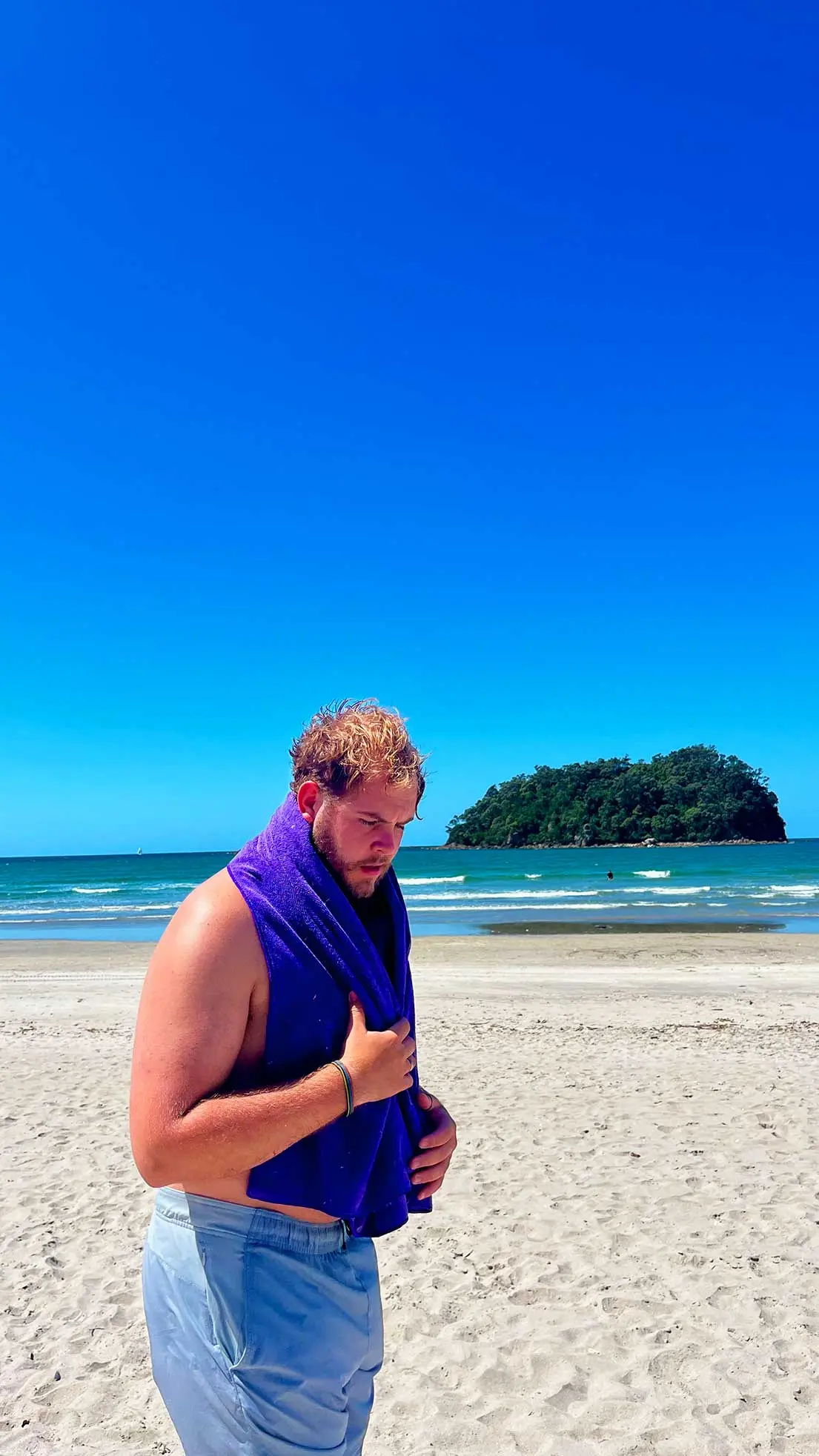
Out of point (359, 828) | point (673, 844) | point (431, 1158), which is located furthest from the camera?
point (673, 844)

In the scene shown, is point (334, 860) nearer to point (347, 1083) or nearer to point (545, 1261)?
point (347, 1083)

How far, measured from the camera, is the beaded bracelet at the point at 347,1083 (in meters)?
1.50

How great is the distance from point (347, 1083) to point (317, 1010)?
13cm

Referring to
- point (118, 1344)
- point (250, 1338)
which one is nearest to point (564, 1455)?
point (118, 1344)

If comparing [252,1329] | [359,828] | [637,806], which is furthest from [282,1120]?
[637,806]

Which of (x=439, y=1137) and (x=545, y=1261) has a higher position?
(x=439, y=1137)

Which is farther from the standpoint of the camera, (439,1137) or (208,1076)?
(439,1137)

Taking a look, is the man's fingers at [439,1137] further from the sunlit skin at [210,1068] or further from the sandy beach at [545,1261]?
the sandy beach at [545,1261]

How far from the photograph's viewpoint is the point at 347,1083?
150cm

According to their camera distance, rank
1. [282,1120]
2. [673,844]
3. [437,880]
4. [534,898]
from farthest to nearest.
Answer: [673,844], [437,880], [534,898], [282,1120]

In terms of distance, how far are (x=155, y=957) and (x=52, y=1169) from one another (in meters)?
5.03

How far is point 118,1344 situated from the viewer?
147 inches

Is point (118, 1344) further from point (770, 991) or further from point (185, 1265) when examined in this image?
point (770, 991)

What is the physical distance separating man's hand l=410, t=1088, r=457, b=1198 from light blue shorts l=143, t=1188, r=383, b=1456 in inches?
8.5
